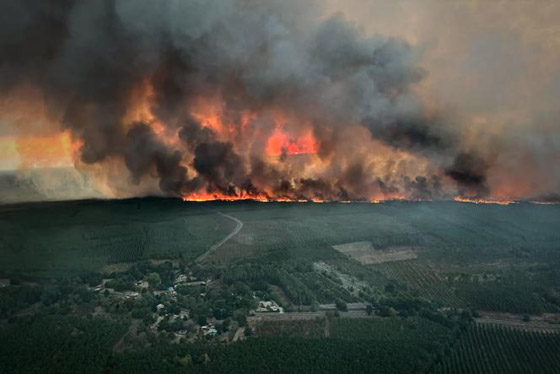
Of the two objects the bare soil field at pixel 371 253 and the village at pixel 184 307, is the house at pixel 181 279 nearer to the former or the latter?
the village at pixel 184 307

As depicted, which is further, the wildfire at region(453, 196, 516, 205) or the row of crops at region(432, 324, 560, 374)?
the wildfire at region(453, 196, 516, 205)

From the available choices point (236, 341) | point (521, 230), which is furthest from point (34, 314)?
point (521, 230)

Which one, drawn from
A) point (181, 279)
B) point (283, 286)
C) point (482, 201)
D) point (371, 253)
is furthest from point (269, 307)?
point (482, 201)

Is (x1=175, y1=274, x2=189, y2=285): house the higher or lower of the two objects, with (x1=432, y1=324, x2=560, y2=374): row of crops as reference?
higher

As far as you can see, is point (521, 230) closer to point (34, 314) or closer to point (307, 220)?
point (307, 220)

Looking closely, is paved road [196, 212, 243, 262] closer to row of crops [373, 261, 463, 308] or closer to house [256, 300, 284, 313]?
house [256, 300, 284, 313]

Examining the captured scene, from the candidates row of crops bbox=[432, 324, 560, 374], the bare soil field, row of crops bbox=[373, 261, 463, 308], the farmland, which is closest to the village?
the farmland
